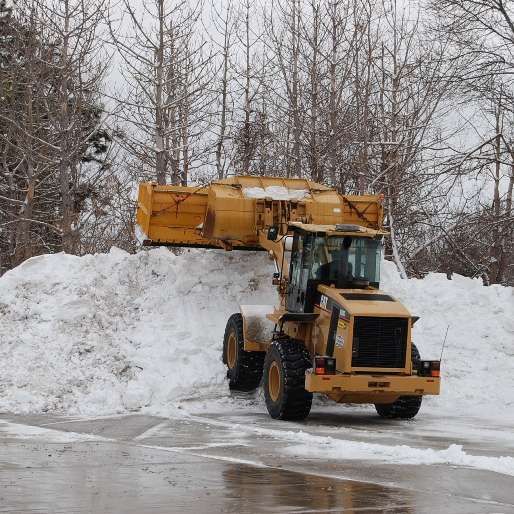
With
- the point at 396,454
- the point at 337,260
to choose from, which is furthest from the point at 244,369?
the point at 396,454

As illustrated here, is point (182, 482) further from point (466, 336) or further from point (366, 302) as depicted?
point (466, 336)

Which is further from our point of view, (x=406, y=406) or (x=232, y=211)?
(x=232, y=211)

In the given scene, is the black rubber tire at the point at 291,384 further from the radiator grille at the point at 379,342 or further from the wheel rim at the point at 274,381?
the radiator grille at the point at 379,342

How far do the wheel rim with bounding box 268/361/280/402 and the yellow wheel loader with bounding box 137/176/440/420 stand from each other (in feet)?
0.05

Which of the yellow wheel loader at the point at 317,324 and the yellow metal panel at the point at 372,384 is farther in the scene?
the yellow wheel loader at the point at 317,324

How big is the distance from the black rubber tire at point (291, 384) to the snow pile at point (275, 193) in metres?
4.59

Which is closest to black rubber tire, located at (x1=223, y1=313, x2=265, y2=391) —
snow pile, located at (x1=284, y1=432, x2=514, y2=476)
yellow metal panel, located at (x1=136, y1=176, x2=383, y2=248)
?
yellow metal panel, located at (x1=136, y1=176, x2=383, y2=248)

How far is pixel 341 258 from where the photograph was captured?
14938mm

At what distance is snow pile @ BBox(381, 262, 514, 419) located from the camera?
16844 mm

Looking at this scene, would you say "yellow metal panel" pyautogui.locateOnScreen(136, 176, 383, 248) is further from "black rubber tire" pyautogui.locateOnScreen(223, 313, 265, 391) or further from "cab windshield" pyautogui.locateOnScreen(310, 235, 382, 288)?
"cab windshield" pyautogui.locateOnScreen(310, 235, 382, 288)

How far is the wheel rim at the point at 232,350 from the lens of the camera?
16903 mm

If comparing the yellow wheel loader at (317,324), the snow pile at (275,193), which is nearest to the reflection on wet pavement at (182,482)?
the yellow wheel loader at (317,324)

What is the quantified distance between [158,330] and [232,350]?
6.43ft

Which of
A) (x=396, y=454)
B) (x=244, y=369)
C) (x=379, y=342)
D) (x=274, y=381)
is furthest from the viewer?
(x=244, y=369)
